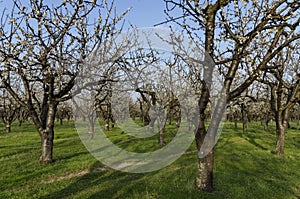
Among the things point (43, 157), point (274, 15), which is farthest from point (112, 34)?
point (274, 15)

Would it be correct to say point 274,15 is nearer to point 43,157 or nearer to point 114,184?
point 114,184

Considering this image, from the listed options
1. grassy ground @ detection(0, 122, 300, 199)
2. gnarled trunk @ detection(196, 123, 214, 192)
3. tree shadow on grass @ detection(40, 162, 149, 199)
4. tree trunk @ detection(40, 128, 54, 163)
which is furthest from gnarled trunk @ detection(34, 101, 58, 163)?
gnarled trunk @ detection(196, 123, 214, 192)

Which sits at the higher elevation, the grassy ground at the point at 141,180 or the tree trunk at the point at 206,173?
the tree trunk at the point at 206,173

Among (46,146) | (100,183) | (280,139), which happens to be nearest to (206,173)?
(100,183)

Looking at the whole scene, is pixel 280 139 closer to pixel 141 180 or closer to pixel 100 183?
pixel 141 180

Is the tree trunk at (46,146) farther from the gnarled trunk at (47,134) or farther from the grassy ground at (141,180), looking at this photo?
the grassy ground at (141,180)

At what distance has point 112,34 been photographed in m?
15.4

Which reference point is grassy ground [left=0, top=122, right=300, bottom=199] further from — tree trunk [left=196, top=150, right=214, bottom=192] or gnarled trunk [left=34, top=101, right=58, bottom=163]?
gnarled trunk [left=34, top=101, right=58, bottom=163]

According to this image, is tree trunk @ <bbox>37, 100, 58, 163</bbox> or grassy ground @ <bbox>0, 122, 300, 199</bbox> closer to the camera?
grassy ground @ <bbox>0, 122, 300, 199</bbox>

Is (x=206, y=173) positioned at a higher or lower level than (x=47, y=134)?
lower

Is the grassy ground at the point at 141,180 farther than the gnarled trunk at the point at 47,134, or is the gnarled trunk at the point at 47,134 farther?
the gnarled trunk at the point at 47,134

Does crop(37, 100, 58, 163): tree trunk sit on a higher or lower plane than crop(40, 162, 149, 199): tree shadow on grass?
higher

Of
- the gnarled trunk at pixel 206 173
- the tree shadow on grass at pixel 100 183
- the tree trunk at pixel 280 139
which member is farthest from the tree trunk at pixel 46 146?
the tree trunk at pixel 280 139

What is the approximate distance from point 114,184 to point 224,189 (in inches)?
157
